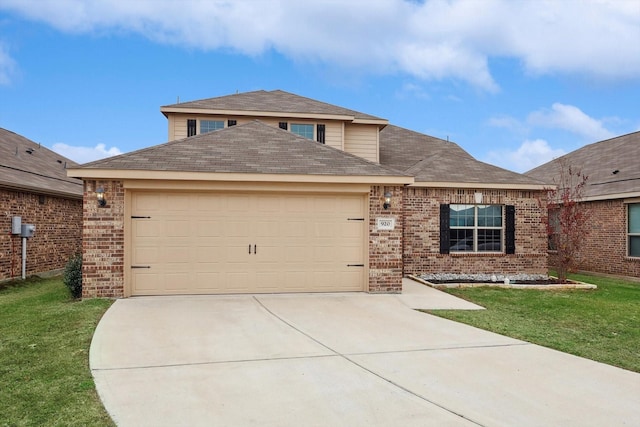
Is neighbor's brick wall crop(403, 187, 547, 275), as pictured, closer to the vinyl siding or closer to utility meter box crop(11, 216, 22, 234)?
the vinyl siding

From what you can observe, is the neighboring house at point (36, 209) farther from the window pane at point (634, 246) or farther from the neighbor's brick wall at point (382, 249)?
the window pane at point (634, 246)

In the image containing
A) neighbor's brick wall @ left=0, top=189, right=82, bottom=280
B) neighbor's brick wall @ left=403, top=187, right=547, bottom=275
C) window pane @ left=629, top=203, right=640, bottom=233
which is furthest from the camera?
window pane @ left=629, top=203, right=640, bottom=233

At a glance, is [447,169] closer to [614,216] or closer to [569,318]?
[614,216]

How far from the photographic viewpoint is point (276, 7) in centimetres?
1432

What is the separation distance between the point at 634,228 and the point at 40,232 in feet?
60.1

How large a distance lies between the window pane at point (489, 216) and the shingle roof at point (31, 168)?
1140 centimetres

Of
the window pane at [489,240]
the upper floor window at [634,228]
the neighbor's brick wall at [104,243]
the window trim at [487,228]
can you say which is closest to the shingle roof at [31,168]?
the neighbor's brick wall at [104,243]

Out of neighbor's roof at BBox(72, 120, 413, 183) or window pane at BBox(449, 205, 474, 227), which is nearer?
neighbor's roof at BBox(72, 120, 413, 183)

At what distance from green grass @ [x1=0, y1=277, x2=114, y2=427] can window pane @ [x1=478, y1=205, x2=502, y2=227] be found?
10.4 meters

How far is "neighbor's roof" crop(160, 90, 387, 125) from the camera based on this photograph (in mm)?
15531

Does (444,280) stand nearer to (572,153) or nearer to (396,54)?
(396,54)

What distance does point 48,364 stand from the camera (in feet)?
17.0

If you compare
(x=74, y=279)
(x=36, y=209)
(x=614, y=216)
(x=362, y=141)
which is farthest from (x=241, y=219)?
(x=614, y=216)

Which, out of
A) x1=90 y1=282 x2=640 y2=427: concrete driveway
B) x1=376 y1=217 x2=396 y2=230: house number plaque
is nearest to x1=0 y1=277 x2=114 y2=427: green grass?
x1=90 y1=282 x2=640 y2=427: concrete driveway
